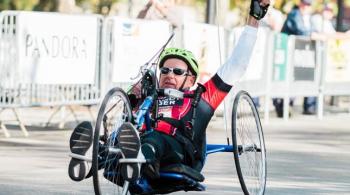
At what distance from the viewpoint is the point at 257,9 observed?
8156 millimetres

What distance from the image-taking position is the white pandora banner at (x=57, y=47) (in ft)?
44.2

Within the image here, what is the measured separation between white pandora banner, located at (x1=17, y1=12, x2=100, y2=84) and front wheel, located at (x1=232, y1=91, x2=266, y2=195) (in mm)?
5197

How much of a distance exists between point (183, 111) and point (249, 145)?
2.22ft

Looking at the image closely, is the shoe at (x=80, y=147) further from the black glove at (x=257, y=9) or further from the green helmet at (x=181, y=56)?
the black glove at (x=257, y=9)

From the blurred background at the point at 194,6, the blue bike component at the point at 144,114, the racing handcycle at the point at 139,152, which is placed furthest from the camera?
the blurred background at the point at 194,6

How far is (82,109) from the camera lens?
18.8 metres

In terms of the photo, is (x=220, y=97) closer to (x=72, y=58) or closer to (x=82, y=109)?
(x=72, y=58)

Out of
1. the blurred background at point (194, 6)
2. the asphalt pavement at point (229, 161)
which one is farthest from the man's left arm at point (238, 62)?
the blurred background at point (194, 6)

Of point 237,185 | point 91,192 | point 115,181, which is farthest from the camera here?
point 237,185

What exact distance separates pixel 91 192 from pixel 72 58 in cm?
499

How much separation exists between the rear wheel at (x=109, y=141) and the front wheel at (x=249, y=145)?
97 cm

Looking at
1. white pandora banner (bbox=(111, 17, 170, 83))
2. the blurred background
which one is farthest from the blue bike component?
white pandora banner (bbox=(111, 17, 170, 83))

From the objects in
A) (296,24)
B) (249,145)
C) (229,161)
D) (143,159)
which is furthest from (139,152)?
(296,24)

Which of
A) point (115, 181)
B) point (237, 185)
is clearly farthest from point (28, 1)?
point (115, 181)
